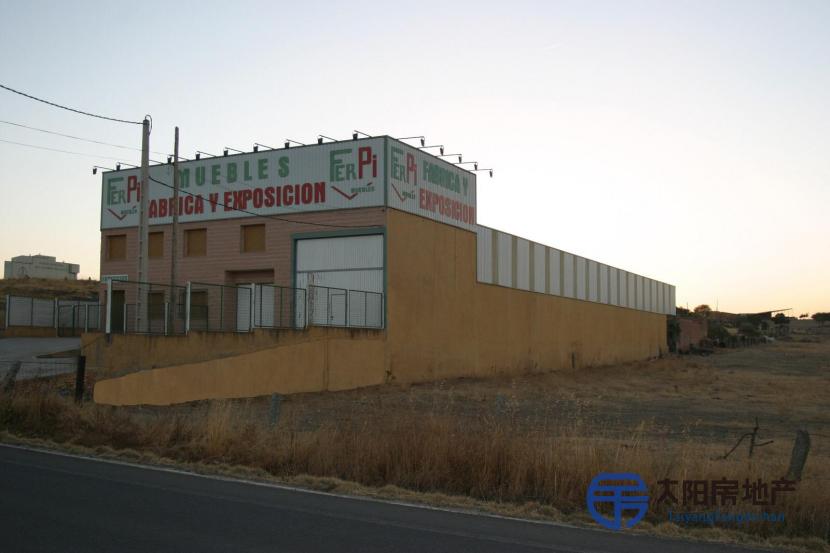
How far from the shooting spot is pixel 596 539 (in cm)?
820

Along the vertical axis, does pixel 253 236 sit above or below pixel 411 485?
above

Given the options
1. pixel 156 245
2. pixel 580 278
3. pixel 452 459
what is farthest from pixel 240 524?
pixel 580 278

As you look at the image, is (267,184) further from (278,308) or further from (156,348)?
(156,348)

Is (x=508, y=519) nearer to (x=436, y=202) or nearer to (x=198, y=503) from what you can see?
(x=198, y=503)

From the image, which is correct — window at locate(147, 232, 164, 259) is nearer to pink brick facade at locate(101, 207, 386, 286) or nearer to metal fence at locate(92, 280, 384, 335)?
pink brick facade at locate(101, 207, 386, 286)

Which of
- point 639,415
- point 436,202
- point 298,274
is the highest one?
point 436,202

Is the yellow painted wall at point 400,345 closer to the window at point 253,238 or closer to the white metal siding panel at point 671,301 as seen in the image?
the window at point 253,238

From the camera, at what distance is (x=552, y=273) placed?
50594mm

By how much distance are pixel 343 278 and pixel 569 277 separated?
2440 centimetres

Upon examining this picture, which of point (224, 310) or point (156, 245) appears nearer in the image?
point (224, 310)

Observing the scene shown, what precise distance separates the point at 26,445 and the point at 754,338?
10770 cm

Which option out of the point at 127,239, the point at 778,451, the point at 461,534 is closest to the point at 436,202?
the point at 127,239

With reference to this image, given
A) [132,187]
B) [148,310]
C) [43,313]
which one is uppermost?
[132,187]

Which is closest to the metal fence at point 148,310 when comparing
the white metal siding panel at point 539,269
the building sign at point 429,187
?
the building sign at point 429,187
